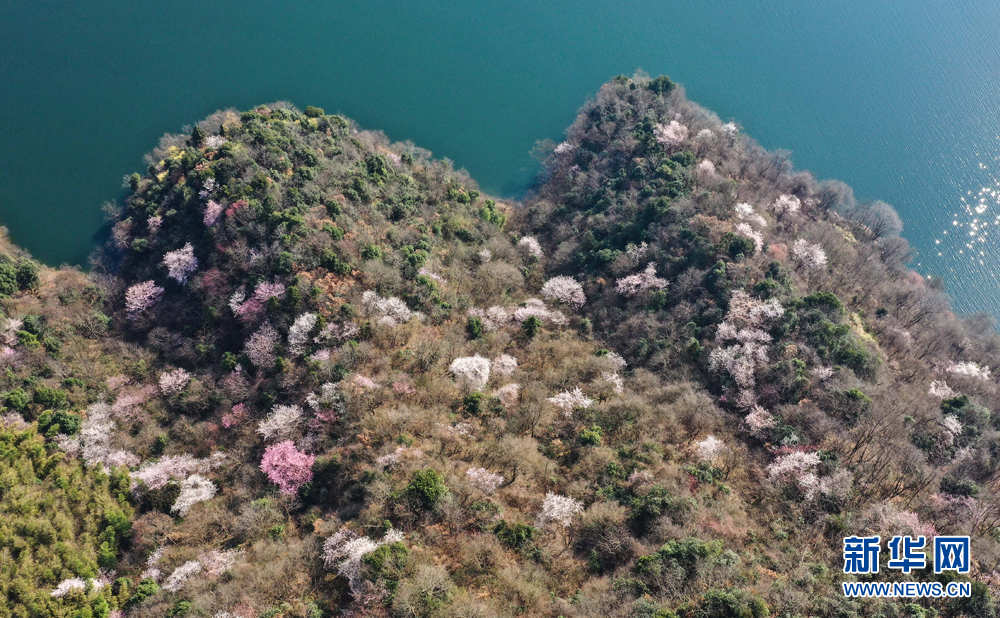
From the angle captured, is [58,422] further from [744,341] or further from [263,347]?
[744,341]

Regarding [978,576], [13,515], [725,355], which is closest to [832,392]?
[725,355]

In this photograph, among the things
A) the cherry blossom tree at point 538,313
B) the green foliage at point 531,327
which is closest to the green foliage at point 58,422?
the cherry blossom tree at point 538,313

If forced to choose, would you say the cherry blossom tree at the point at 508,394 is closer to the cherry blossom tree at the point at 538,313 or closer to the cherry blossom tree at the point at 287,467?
the cherry blossom tree at the point at 538,313

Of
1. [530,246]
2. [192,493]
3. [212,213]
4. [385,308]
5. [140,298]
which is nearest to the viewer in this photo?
[192,493]

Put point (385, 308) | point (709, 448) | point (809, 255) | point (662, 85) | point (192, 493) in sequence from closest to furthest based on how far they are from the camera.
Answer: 1. point (192, 493)
2. point (709, 448)
3. point (385, 308)
4. point (809, 255)
5. point (662, 85)

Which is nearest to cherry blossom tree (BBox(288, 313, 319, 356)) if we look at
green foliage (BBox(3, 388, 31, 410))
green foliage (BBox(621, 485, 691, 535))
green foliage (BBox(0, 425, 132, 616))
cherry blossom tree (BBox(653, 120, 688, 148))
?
green foliage (BBox(0, 425, 132, 616))

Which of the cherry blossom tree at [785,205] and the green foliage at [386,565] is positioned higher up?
the cherry blossom tree at [785,205]

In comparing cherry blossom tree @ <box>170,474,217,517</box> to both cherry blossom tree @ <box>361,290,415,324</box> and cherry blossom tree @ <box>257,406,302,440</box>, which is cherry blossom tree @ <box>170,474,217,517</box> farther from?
cherry blossom tree @ <box>361,290,415,324</box>

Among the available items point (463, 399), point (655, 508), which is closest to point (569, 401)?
point (463, 399)
